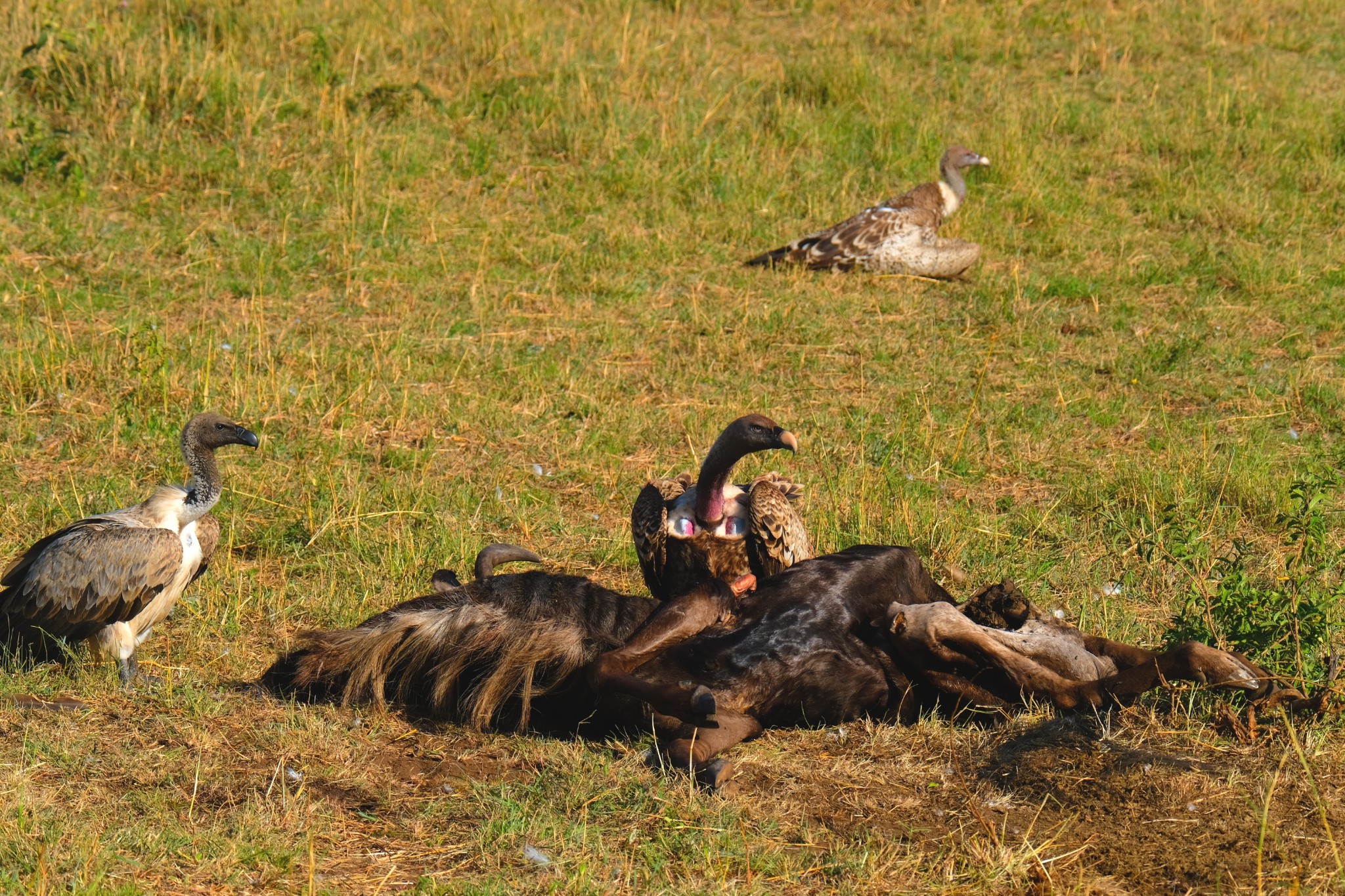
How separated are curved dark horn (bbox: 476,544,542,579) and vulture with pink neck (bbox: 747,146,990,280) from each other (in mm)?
4659

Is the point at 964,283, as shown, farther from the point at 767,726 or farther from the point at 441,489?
the point at 767,726

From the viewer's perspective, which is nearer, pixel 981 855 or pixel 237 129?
pixel 981 855

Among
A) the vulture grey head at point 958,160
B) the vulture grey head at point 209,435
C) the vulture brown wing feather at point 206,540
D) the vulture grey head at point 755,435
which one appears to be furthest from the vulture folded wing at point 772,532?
the vulture grey head at point 958,160

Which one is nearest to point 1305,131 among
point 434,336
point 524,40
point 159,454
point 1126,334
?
point 1126,334

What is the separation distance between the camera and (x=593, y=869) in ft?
12.6

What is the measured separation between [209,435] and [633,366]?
3.16m

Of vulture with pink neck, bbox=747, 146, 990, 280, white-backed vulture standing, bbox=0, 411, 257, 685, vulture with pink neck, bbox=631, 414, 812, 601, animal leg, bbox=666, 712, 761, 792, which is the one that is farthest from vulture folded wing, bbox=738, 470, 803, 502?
vulture with pink neck, bbox=747, 146, 990, 280

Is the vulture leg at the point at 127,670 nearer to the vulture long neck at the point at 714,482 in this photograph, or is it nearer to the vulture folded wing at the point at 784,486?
the vulture long neck at the point at 714,482

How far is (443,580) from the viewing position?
17.8 feet

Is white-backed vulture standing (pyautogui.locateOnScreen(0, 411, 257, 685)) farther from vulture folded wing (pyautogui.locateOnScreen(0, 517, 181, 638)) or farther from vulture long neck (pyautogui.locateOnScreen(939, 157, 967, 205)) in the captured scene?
vulture long neck (pyautogui.locateOnScreen(939, 157, 967, 205))

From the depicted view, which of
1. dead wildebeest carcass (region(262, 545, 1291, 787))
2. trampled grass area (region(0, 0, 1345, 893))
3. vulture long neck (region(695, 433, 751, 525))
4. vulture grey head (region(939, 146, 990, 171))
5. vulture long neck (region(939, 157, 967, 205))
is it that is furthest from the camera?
vulture grey head (region(939, 146, 990, 171))

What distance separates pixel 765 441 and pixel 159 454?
3258 mm

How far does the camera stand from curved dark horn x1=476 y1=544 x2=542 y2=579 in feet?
17.5

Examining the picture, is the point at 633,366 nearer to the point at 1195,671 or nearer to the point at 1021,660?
the point at 1021,660
